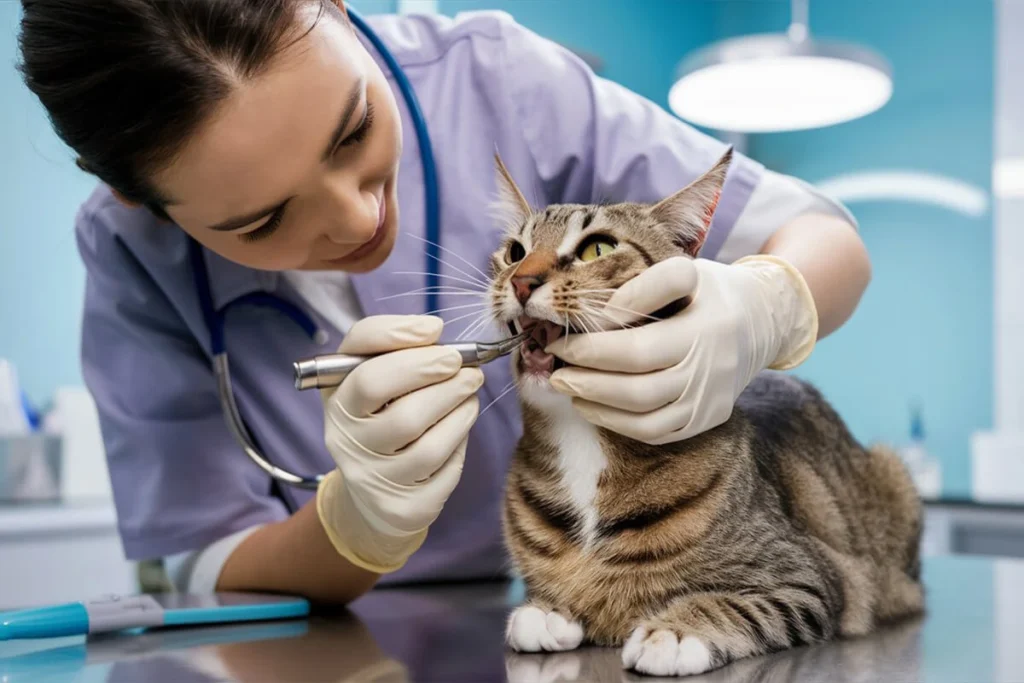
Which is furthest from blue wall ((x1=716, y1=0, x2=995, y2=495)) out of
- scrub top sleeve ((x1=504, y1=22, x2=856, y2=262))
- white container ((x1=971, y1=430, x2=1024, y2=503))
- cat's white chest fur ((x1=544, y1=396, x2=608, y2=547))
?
cat's white chest fur ((x1=544, y1=396, x2=608, y2=547))

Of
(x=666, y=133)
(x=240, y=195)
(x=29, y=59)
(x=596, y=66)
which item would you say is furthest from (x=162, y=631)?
(x=596, y=66)

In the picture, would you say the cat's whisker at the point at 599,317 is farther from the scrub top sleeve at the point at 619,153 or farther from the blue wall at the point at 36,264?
the blue wall at the point at 36,264

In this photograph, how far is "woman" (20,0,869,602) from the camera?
31.7 inches

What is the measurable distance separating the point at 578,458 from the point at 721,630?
0.67ft

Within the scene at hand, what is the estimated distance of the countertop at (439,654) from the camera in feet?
2.22

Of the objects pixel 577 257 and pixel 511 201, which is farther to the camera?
pixel 511 201

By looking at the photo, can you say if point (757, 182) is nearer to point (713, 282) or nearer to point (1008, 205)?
point (713, 282)

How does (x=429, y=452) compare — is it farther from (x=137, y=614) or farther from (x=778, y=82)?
(x=778, y=82)

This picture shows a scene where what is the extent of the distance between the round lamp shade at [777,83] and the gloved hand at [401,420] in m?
1.44

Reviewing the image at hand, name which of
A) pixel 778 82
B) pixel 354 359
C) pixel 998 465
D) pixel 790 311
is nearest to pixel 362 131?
pixel 354 359

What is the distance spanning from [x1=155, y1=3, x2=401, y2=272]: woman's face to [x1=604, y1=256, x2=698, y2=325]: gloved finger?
1.05 ft

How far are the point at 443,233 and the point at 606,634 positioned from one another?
0.61 metres

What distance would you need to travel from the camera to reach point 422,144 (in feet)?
3.86

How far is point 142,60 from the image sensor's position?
0.78 metres
